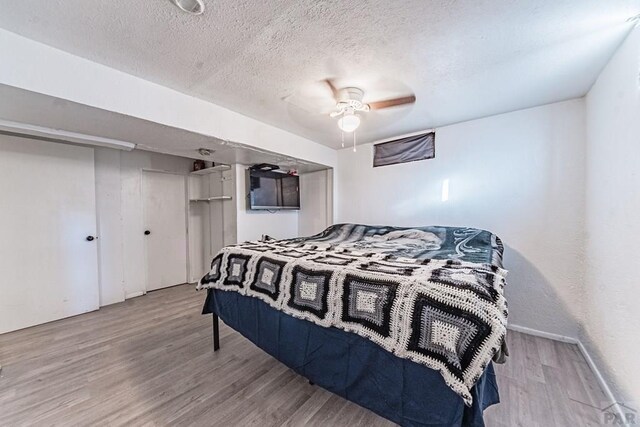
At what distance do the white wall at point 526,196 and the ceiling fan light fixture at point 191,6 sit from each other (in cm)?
279

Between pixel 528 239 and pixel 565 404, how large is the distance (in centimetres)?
148

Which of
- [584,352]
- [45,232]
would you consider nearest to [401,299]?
[584,352]

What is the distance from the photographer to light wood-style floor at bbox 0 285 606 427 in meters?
1.45

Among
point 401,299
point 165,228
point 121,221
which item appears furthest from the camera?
point 165,228

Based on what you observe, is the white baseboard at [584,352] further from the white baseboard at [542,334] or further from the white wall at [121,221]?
the white wall at [121,221]

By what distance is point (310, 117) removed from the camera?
2682mm

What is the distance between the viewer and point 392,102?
2.34m

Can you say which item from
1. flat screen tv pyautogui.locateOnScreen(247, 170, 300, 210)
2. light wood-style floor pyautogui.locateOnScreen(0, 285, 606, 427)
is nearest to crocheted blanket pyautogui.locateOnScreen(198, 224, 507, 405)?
light wood-style floor pyautogui.locateOnScreen(0, 285, 606, 427)

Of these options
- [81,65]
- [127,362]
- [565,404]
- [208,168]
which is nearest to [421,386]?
[565,404]

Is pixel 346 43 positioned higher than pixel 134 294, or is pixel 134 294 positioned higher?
pixel 346 43

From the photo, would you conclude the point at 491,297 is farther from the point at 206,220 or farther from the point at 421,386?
the point at 206,220

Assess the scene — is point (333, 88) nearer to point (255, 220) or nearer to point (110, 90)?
point (110, 90)

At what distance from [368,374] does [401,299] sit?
448 millimetres

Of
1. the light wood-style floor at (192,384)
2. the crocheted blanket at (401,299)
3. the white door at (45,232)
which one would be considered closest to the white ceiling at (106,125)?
the white door at (45,232)
